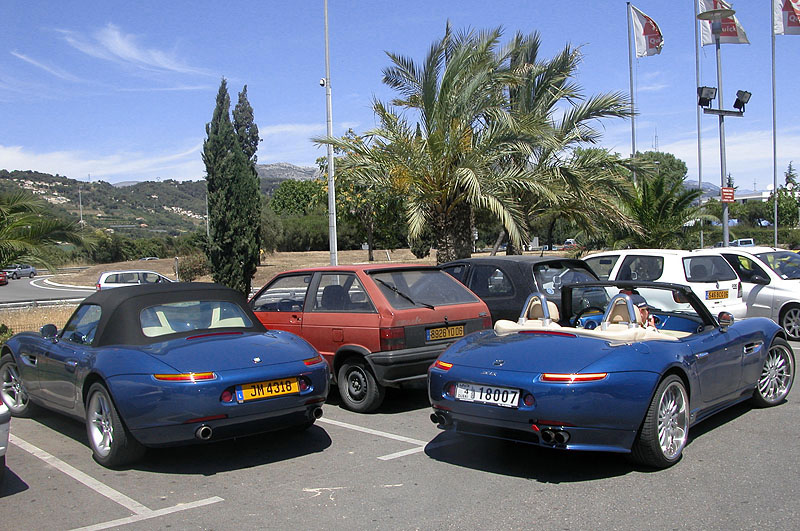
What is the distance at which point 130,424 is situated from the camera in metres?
5.34

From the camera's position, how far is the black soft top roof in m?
5.93

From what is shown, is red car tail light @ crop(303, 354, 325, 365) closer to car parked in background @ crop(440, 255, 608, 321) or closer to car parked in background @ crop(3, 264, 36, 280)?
car parked in background @ crop(440, 255, 608, 321)

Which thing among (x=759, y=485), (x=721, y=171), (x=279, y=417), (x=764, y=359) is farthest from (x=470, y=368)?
(x=721, y=171)

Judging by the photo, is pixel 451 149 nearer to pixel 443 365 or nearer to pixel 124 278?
pixel 443 365

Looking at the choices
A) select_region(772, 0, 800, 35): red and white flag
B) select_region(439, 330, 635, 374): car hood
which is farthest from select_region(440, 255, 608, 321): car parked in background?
select_region(772, 0, 800, 35): red and white flag

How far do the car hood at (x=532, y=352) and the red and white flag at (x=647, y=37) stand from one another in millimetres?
30981

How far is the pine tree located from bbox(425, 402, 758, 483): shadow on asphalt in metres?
24.9

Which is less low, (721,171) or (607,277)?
(721,171)

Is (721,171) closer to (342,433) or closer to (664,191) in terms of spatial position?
(664,191)

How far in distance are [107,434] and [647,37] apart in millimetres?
33228

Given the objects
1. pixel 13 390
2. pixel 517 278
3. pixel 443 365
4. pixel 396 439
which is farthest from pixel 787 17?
pixel 13 390

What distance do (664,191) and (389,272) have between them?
51.7 feet

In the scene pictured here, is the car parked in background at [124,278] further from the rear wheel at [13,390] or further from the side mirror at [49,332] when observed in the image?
the side mirror at [49,332]

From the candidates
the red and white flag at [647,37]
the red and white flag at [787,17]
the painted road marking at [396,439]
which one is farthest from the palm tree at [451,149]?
the red and white flag at [787,17]
